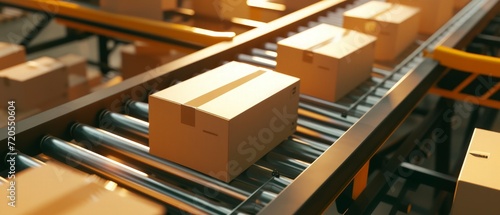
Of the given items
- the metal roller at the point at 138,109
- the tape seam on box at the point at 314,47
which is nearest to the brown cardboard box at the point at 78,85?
the metal roller at the point at 138,109

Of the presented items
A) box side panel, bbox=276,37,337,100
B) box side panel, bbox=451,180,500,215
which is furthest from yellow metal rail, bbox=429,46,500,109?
box side panel, bbox=451,180,500,215

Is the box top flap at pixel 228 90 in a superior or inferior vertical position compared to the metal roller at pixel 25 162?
superior

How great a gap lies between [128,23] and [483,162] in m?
2.46

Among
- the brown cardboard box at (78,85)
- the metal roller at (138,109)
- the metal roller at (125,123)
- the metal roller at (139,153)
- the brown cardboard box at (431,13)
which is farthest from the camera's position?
the brown cardboard box at (78,85)

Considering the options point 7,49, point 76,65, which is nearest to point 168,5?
point 76,65

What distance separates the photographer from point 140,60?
428 cm

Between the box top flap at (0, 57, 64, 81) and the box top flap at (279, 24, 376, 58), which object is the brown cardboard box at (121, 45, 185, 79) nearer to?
the box top flap at (0, 57, 64, 81)

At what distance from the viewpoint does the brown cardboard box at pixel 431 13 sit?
3711 millimetres

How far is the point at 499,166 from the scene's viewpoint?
1.85 m

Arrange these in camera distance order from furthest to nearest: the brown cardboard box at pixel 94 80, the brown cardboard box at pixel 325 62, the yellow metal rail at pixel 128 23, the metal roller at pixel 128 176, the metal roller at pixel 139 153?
the brown cardboard box at pixel 94 80 < the yellow metal rail at pixel 128 23 < the brown cardboard box at pixel 325 62 < the metal roller at pixel 139 153 < the metal roller at pixel 128 176

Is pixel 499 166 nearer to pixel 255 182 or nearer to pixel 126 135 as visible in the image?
pixel 255 182

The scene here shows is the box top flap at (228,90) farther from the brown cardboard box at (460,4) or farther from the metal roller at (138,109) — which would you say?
the brown cardboard box at (460,4)

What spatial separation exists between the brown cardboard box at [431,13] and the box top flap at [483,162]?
178cm

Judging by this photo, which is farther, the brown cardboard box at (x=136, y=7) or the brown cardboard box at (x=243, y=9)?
the brown cardboard box at (x=243, y=9)
